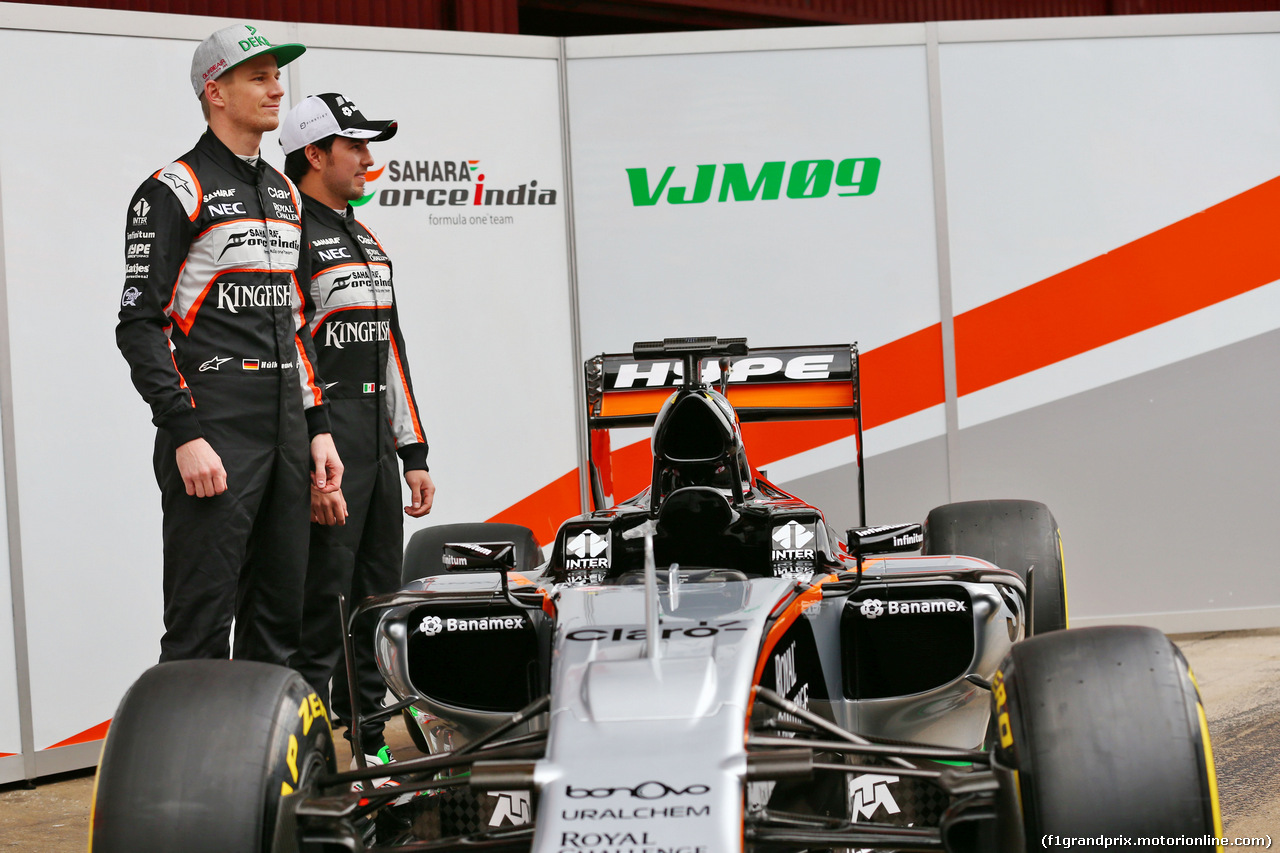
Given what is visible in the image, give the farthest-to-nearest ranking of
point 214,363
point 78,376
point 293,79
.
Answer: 1. point 293,79
2. point 78,376
3. point 214,363

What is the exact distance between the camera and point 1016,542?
3635 millimetres

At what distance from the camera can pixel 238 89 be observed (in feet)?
10.2

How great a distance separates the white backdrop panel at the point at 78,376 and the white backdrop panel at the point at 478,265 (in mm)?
982

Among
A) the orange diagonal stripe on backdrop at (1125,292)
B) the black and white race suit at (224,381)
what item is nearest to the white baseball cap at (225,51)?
the black and white race suit at (224,381)

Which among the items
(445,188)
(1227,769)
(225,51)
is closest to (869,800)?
(1227,769)

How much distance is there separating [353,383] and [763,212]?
7.47ft

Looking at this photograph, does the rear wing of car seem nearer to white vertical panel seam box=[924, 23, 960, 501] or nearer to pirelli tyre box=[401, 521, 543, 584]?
pirelli tyre box=[401, 521, 543, 584]

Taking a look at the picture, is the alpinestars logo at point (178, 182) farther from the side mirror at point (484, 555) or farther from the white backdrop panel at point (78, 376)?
the white backdrop panel at point (78, 376)

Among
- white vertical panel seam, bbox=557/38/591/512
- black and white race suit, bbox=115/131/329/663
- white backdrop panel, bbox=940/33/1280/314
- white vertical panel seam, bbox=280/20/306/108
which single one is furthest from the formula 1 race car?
white backdrop panel, bbox=940/33/1280/314

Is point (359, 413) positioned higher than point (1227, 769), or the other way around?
point (359, 413)

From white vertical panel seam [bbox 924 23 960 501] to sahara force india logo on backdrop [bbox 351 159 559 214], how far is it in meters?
1.78

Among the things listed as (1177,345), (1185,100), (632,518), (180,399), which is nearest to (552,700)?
(632,518)

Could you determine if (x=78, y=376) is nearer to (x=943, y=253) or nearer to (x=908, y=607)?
(x=908, y=607)

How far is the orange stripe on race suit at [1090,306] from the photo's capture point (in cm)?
532
